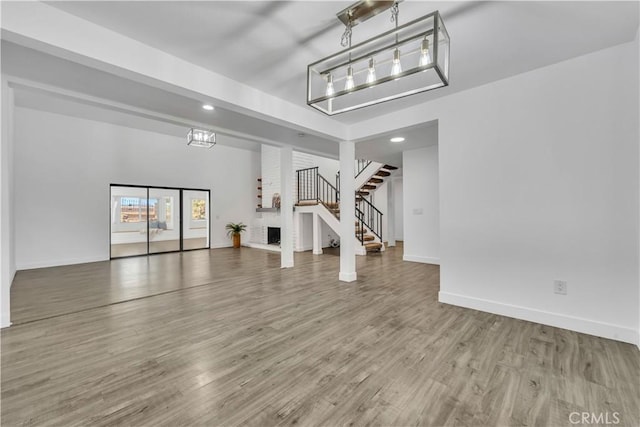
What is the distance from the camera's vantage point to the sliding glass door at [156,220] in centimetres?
810

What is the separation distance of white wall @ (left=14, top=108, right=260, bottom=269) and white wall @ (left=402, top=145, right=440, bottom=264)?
6.76 metres

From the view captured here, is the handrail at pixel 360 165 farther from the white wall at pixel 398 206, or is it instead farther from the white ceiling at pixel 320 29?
the white ceiling at pixel 320 29

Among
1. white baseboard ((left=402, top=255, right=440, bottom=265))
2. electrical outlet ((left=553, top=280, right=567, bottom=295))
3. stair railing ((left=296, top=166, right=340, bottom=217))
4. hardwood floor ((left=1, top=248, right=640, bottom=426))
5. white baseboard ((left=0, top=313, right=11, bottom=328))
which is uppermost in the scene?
stair railing ((left=296, top=166, right=340, bottom=217))

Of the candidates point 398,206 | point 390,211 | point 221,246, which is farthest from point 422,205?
point 221,246

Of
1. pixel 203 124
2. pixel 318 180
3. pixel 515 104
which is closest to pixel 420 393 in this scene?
pixel 515 104

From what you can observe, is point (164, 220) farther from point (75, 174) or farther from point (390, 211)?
point (390, 211)

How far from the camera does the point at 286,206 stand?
6223 millimetres

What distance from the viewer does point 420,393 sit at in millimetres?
1851

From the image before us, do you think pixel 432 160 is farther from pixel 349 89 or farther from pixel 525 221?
pixel 349 89

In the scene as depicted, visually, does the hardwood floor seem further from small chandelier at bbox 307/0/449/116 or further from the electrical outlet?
small chandelier at bbox 307/0/449/116

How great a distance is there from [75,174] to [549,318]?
9544 mm

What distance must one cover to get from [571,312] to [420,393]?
2121 millimetres

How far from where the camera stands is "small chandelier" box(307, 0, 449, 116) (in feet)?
5.98

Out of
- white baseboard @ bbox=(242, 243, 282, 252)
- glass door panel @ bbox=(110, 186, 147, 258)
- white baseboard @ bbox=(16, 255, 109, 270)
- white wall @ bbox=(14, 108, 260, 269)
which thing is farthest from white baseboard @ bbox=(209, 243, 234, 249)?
white baseboard @ bbox=(16, 255, 109, 270)
